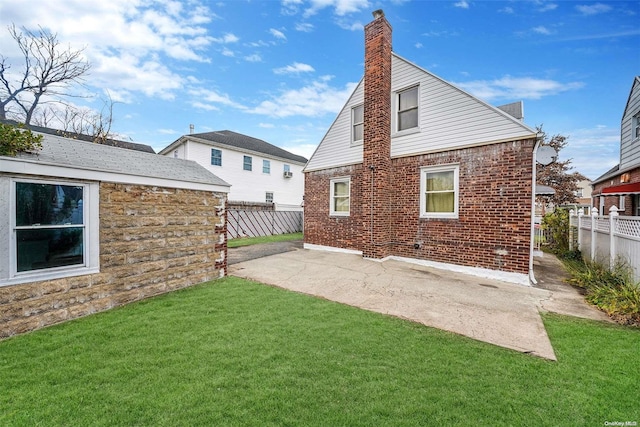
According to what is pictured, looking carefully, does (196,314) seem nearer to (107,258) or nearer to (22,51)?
(107,258)

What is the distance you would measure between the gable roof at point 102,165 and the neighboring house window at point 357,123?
5.43 m

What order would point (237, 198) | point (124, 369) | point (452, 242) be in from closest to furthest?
point (124, 369) → point (452, 242) → point (237, 198)

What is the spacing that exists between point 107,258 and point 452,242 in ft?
26.5

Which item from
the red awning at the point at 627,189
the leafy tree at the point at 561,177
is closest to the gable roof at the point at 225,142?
the red awning at the point at 627,189

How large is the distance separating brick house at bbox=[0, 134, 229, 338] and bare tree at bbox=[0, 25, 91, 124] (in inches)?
663

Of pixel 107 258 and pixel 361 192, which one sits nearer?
pixel 107 258

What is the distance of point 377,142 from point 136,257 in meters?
7.16

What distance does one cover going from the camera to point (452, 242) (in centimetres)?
749

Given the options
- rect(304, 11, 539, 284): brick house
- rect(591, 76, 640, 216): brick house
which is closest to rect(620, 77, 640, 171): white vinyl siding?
rect(591, 76, 640, 216): brick house

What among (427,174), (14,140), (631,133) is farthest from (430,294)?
(631,133)

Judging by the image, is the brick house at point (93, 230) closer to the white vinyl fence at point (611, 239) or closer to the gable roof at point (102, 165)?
the gable roof at point (102, 165)

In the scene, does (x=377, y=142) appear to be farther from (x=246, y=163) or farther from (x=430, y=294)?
(x=246, y=163)

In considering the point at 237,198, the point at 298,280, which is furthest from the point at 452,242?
the point at 237,198

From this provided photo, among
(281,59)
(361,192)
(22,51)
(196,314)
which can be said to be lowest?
(196,314)
